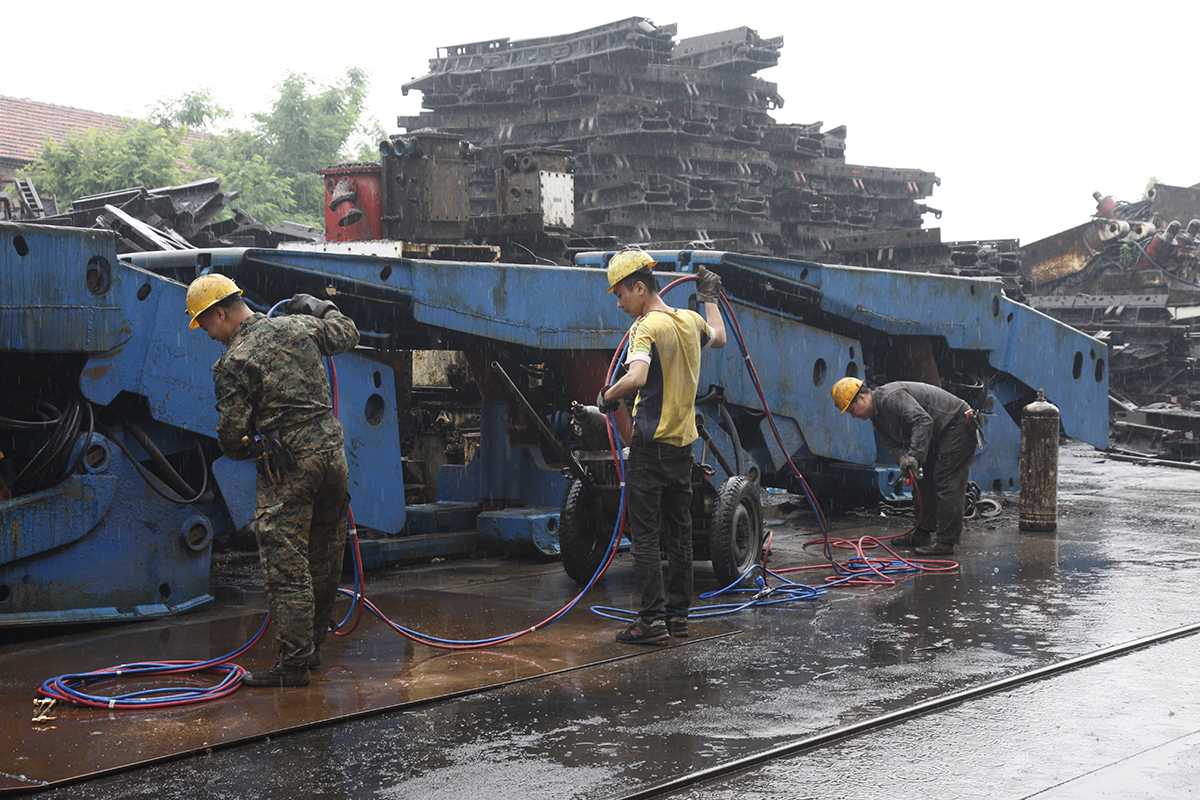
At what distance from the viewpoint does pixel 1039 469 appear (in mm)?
8234

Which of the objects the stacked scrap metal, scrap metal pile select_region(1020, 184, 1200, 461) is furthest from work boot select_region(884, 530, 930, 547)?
the stacked scrap metal

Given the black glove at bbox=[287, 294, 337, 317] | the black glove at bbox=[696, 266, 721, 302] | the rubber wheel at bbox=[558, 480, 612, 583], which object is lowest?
the rubber wheel at bbox=[558, 480, 612, 583]

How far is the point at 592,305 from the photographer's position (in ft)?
24.1

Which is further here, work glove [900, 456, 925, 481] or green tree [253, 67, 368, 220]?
green tree [253, 67, 368, 220]

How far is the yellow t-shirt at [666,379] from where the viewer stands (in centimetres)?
521

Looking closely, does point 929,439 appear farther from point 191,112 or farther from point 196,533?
point 191,112

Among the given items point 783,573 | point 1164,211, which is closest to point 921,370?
point 783,573

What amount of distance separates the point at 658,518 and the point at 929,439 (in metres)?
2.85

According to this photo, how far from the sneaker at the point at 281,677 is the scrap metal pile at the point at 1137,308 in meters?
11.6

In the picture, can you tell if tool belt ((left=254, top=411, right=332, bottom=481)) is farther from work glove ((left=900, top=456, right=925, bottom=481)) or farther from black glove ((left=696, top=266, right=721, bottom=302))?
work glove ((left=900, top=456, right=925, bottom=481))

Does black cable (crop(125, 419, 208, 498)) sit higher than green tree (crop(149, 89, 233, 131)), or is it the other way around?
green tree (crop(149, 89, 233, 131))

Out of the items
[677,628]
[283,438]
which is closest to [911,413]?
[677,628]

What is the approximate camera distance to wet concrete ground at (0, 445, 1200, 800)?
339 centimetres

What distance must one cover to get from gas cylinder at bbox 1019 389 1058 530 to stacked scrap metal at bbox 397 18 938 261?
1209 centimetres
